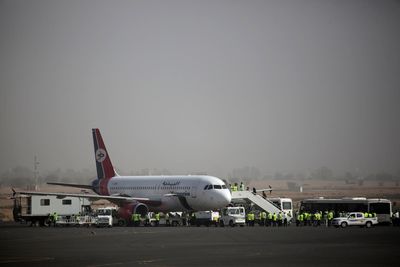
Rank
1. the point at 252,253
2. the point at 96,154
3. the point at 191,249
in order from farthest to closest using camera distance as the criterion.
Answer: the point at 96,154 < the point at 191,249 < the point at 252,253

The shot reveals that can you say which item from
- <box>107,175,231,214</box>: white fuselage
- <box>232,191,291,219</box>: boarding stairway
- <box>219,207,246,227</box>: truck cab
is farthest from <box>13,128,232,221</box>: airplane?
<box>232,191,291,219</box>: boarding stairway

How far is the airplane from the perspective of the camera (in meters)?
70.6

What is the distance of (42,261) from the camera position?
32438mm

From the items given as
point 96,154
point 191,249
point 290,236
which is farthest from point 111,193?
point 191,249

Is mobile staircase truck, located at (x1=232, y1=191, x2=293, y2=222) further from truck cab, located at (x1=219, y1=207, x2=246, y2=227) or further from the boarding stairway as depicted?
truck cab, located at (x1=219, y1=207, x2=246, y2=227)

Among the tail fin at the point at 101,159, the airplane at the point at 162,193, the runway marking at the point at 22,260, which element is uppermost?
the tail fin at the point at 101,159

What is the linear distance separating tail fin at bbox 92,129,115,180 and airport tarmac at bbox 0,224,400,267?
35113 millimetres

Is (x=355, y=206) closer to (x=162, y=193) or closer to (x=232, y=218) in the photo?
(x=232, y=218)

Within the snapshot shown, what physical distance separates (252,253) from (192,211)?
39593mm

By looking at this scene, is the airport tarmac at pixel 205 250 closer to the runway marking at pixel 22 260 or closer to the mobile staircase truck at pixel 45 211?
the runway marking at pixel 22 260

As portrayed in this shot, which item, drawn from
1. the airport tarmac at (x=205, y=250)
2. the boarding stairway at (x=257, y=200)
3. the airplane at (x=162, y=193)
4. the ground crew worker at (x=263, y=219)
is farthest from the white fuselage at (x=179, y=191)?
the airport tarmac at (x=205, y=250)

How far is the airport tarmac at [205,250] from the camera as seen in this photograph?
31.4 meters

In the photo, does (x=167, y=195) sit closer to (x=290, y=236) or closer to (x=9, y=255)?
(x=290, y=236)

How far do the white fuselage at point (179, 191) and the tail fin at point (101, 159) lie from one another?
5.08 metres
